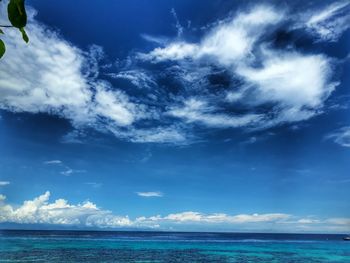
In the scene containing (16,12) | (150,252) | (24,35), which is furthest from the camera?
(150,252)

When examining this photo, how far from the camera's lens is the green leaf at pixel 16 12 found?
1082mm

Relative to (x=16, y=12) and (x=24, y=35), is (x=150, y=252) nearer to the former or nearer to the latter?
(x=24, y=35)

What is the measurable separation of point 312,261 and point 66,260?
25.1 metres

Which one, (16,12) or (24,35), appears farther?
(24,35)

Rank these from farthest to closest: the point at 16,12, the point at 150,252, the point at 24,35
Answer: the point at 150,252
the point at 24,35
the point at 16,12

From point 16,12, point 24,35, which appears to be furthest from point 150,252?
point 16,12

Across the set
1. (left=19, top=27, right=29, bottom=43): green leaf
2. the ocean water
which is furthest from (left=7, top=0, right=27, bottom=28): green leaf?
the ocean water

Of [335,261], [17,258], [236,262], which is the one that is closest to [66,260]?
[17,258]

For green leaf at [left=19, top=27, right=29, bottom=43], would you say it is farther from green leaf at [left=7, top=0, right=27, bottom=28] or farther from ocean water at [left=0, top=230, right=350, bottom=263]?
ocean water at [left=0, top=230, right=350, bottom=263]

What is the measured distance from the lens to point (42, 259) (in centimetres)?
3138

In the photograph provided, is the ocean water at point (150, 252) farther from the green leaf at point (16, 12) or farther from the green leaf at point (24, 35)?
the green leaf at point (16, 12)

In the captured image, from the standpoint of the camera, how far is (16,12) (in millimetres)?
1085

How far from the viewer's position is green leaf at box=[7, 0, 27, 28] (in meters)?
1.08

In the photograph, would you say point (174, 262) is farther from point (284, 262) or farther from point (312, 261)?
point (312, 261)
